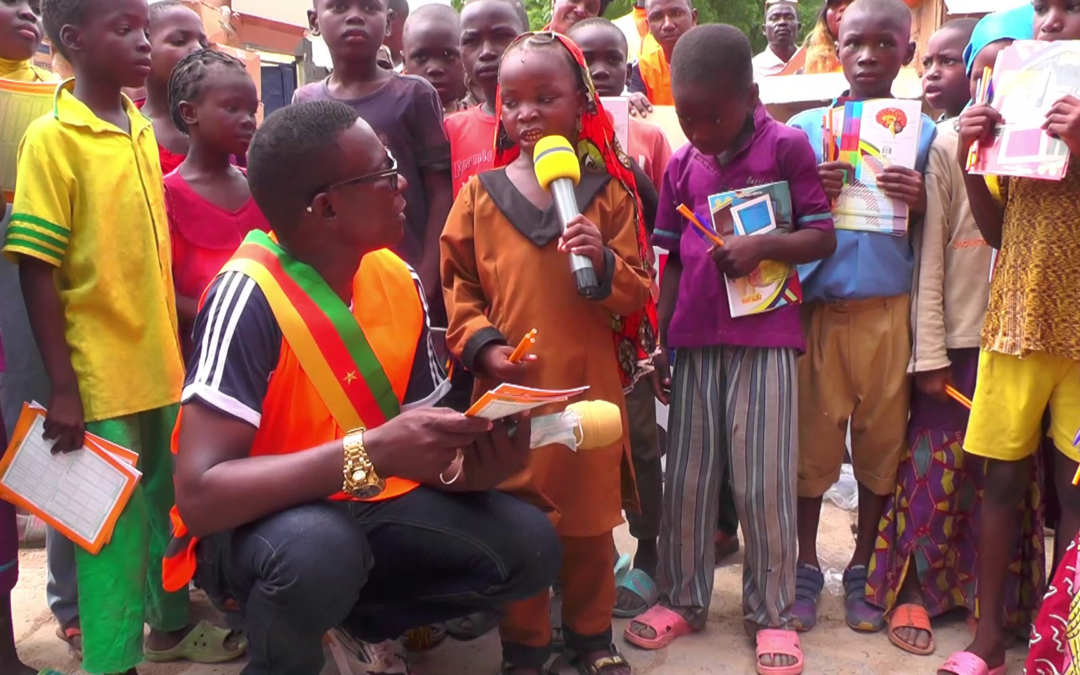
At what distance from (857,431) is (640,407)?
2.37 ft

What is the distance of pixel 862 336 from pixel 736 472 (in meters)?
0.61

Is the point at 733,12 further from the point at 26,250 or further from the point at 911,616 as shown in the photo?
the point at 26,250

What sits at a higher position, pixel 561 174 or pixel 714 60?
pixel 714 60

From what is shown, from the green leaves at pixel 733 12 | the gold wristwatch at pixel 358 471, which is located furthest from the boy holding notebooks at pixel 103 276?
the green leaves at pixel 733 12

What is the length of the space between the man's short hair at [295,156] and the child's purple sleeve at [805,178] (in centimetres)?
133

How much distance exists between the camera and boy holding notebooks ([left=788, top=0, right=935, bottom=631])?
2.86 metres

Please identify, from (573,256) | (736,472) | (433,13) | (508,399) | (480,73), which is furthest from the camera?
(433,13)

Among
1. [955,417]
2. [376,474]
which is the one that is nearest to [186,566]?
[376,474]

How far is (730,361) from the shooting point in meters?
2.79

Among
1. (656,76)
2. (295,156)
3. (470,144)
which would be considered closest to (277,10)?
(656,76)

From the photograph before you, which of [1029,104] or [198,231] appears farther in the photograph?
[198,231]

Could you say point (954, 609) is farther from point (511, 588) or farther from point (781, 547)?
point (511, 588)

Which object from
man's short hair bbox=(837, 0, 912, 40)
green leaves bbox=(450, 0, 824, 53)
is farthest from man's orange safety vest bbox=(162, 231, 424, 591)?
green leaves bbox=(450, 0, 824, 53)

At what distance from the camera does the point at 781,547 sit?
276 cm
